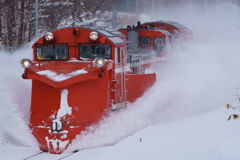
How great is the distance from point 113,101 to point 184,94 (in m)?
3.61

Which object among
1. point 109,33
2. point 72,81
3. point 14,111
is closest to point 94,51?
point 109,33

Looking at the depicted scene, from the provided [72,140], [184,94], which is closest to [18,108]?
[72,140]

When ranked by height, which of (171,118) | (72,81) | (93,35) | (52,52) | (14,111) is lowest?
(171,118)

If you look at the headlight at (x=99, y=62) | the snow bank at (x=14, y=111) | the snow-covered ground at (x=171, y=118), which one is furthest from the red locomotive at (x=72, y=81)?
the snow bank at (x=14, y=111)

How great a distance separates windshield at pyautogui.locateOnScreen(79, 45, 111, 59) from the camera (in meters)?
Answer: 11.7

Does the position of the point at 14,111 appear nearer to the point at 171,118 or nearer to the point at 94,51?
the point at 94,51

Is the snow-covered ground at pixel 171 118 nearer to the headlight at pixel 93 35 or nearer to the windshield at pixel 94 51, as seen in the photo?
the windshield at pixel 94 51

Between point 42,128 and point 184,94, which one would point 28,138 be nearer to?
point 42,128

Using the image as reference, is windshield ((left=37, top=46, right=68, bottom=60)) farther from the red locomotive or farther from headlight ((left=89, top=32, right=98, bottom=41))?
headlight ((left=89, top=32, right=98, bottom=41))

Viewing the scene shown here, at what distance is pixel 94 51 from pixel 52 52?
1271mm

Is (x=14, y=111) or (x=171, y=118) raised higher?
(x=14, y=111)

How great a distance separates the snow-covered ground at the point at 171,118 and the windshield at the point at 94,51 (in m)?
1.72

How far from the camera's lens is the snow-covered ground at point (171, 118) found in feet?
27.7

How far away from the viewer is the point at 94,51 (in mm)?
11773
